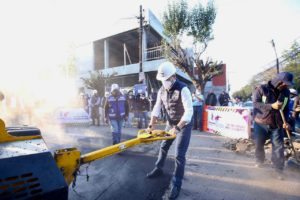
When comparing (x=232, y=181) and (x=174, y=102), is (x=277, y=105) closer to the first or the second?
(x=232, y=181)

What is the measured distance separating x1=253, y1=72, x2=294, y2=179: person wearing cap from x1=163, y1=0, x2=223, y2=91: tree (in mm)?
8939

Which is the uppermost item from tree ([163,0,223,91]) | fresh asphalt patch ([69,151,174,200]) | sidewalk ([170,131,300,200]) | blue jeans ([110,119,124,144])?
tree ([163,0,223,91])

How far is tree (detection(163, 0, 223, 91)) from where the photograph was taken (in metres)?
12.5

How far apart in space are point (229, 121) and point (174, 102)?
5.06 metres

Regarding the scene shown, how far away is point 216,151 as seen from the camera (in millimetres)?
5234

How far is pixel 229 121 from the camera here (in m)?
7.25

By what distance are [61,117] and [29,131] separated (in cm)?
A: 808

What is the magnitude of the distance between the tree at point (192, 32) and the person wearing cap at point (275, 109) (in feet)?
29.3

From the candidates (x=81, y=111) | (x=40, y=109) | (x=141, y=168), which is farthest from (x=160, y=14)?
(x=141, y=168)

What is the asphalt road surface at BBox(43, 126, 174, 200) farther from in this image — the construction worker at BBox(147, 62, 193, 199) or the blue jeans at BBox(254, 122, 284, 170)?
the blue jeans at BBox(254, 122, 284, 170)

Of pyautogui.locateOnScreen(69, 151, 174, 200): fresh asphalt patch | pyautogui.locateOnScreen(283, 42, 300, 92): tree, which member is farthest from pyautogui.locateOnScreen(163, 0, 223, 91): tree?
pyautogui.locateOnScreen(283, 42, 300, 92): tree

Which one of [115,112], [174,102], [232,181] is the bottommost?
[232,181]

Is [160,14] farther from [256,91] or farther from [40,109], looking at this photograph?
[256,91]

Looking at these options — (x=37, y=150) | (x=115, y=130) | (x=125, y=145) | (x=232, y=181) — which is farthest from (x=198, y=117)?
(x=37, y=150)
